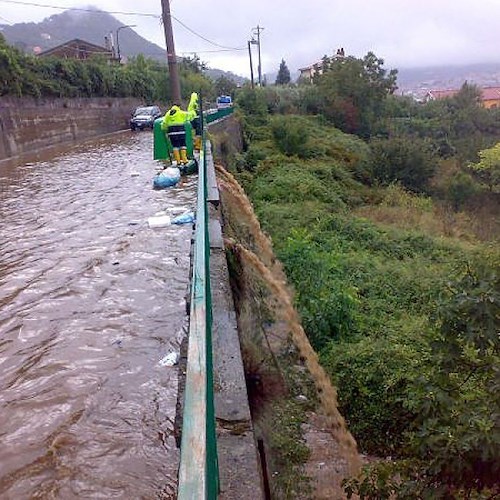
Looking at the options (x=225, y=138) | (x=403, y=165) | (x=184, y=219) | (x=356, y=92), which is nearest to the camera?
(x=184, y=219)

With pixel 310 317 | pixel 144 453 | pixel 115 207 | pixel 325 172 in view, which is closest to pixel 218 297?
pixel 144 453

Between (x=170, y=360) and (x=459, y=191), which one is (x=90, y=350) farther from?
(x=459, y=191)

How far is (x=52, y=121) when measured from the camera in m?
25.7

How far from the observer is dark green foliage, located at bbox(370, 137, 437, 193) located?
25.0m

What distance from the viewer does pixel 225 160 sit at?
1842 centimetres

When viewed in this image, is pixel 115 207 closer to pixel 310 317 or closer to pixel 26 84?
pixel 310 317

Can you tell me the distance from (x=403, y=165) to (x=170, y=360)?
22.4 meters

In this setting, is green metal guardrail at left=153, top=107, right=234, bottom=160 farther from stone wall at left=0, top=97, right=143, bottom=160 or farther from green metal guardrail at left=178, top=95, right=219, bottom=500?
green metal guardrail at left=178, top=95, right=219, bottom=500

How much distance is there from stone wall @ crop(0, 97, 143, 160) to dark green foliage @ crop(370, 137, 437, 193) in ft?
48.6

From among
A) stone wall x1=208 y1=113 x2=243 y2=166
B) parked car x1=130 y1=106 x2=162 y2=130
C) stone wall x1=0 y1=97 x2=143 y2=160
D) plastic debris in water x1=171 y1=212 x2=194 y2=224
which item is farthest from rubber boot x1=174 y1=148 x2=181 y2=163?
parked car x1=130 y1=106 x2=162 y2=130

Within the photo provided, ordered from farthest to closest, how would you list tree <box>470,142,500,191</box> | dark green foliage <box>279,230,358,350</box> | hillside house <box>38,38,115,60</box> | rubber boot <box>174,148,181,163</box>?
hillside house <box>38,38,115,60</box> → tree <box>470,142,500,191</box> → rubber boot <box>174,148,181,163</box> → dark green foliage <box>279,230,358,350</box>

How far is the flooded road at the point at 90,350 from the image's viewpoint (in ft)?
11.5

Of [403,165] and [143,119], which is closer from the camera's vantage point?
[403,165]

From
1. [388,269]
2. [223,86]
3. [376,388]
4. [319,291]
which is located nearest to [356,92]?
[223,86]
